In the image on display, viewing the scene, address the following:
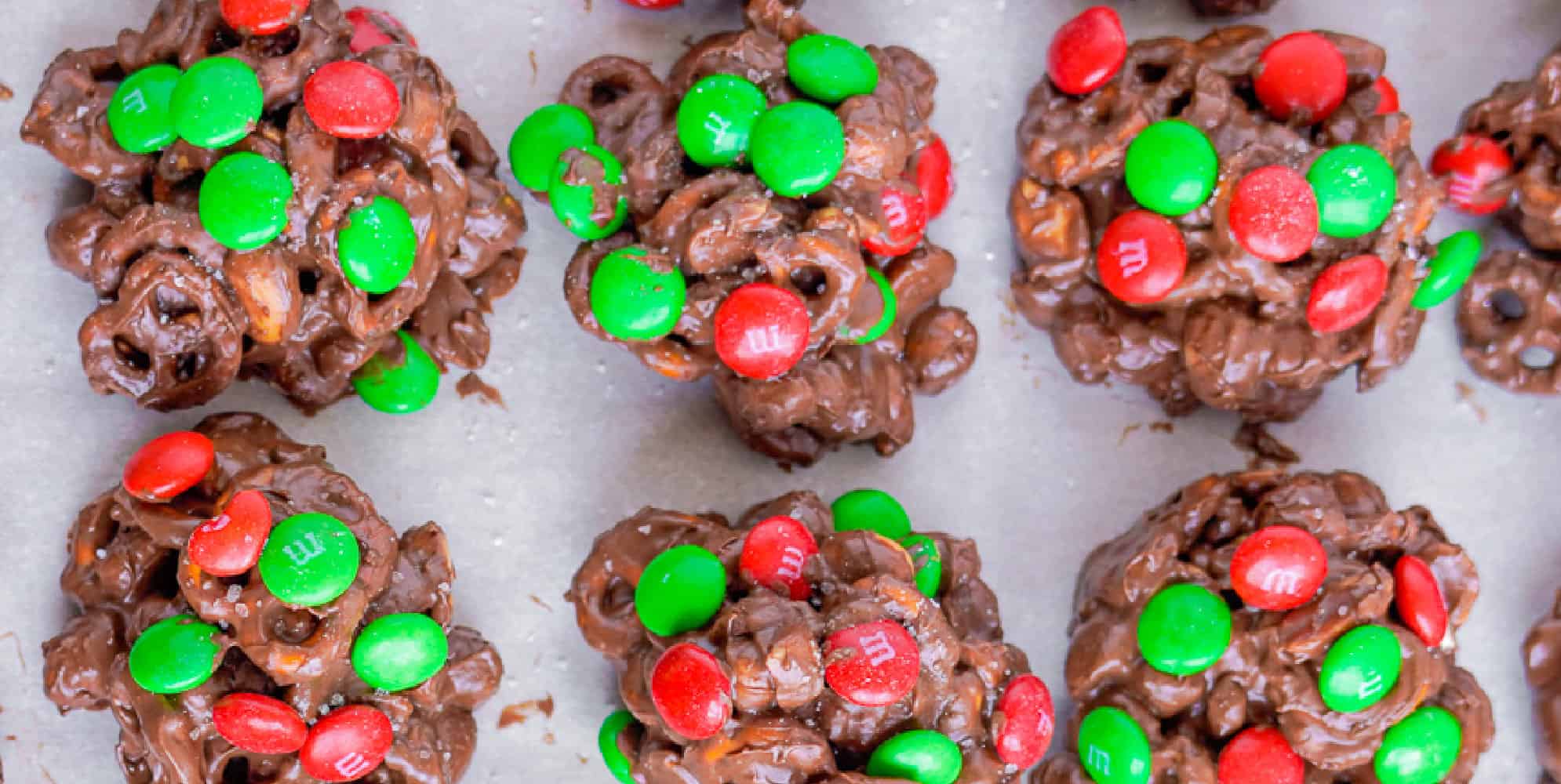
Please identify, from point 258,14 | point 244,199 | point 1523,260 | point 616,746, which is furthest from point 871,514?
point 1523,260

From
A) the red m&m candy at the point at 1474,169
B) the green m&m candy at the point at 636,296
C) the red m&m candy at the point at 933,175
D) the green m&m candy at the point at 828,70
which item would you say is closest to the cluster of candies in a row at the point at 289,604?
the green m&m candy at the point at 636,296

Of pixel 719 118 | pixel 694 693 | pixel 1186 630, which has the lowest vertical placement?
pixel 694 693

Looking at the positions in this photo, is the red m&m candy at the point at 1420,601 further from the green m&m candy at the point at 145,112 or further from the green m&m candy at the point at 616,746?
the green m&m candy at the point at 145,112

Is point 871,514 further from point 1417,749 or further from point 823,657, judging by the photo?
point 1417,749

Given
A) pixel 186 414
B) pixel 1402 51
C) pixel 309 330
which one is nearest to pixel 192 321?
pixel 309 330

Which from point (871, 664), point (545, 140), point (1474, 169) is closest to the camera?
point (871, 664)

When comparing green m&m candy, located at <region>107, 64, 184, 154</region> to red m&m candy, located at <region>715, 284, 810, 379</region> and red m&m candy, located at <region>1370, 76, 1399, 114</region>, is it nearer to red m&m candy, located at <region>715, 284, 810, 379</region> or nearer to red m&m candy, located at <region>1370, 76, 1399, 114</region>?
red m&m candy, located at <region>715, 284, 810, 379</region>
